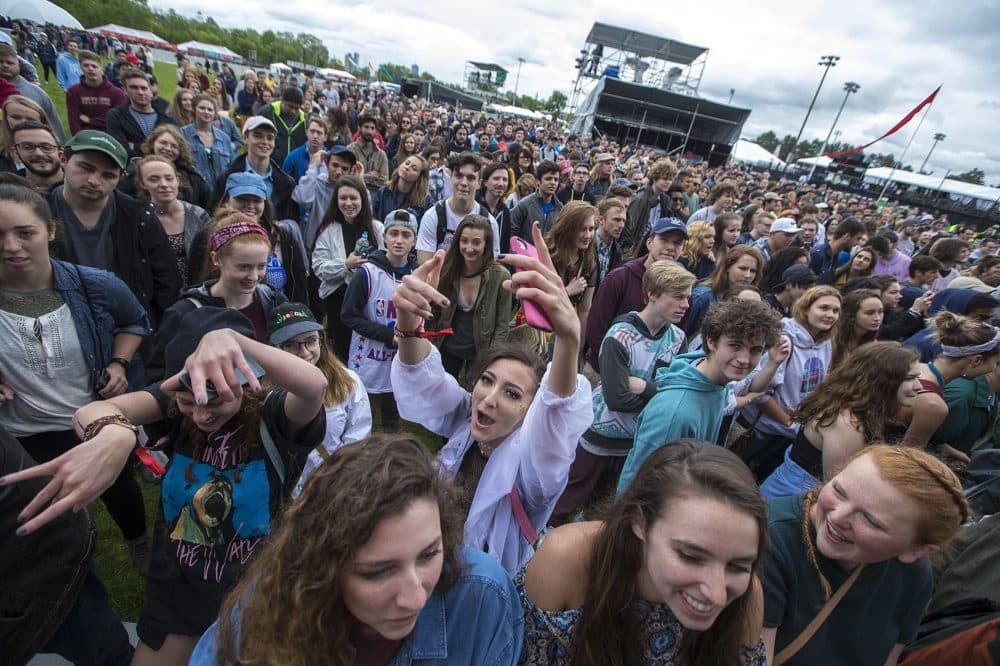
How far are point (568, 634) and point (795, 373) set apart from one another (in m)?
2.96

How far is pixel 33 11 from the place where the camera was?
28.2 meters

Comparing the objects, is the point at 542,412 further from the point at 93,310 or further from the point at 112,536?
the point at 112,536

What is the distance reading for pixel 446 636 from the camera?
4.60ft

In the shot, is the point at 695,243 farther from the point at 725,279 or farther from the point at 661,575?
the point at 661,575

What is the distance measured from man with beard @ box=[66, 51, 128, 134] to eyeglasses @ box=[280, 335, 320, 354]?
674 cm

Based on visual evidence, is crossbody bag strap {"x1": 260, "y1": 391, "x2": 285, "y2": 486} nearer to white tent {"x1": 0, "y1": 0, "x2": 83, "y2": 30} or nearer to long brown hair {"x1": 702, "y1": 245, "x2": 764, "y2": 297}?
long brown hair {"x1": 702, "y1": 245, "x2": 764, "y2": 297}

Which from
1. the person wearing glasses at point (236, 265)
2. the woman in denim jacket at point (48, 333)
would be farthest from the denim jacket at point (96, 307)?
the person wearing glasses at point (236, 265)

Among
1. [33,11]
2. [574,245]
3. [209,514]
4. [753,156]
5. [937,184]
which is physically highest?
[937,184]

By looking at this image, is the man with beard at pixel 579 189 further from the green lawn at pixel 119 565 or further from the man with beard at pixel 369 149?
the green lawn at pixel 119 565

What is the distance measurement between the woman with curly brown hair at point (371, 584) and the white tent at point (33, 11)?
37485mm

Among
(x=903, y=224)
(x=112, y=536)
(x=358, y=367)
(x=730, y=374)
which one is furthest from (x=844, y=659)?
(x=903, y=224)

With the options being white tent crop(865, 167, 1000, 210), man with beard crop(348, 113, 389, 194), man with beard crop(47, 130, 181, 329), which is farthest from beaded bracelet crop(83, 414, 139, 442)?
white tent crop(865, 167, 1000, 210)

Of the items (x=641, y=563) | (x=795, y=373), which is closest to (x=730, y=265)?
(x=795, y=373)

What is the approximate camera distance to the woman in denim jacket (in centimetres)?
217
